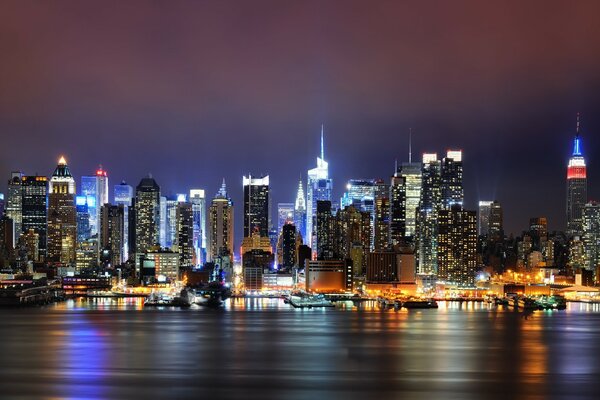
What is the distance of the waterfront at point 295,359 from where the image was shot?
32031 mm

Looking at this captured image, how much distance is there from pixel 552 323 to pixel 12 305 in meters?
58.8

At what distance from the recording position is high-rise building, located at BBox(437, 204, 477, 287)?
137m

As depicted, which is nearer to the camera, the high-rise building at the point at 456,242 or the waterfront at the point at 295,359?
the waterfront at the point at 295,359

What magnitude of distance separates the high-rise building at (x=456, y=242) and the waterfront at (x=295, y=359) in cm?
7063

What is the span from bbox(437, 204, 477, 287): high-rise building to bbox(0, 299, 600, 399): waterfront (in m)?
70.6

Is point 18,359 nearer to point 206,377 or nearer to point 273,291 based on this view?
point 206,377

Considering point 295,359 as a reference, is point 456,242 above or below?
above

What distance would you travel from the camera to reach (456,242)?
138875mm

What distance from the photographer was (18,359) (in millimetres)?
40500

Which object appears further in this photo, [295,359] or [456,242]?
[456,242]

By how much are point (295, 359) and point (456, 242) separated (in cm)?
10113

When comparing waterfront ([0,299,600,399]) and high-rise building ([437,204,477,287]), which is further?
high-rise building ([437,204,477,287])

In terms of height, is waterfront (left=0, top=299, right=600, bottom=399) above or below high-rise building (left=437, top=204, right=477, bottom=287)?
below

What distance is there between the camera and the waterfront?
32031 millimetres
